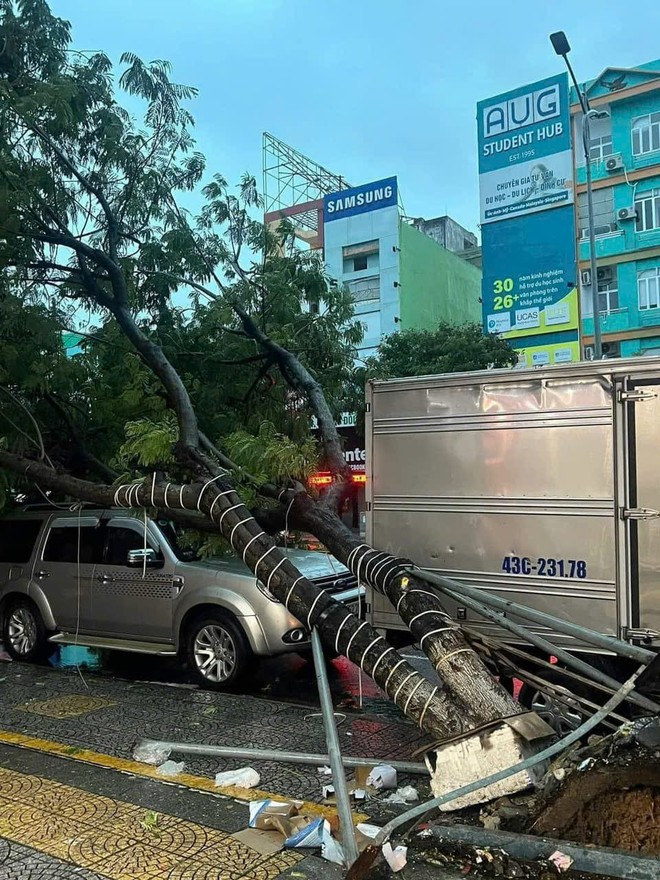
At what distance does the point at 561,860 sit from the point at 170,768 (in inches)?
113

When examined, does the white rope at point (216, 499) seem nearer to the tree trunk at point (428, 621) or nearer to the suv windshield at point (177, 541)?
the tree trunk at point (428, 621)

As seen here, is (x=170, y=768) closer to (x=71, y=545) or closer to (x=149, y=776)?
(x=149, y=776)

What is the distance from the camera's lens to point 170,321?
1118 centimetres

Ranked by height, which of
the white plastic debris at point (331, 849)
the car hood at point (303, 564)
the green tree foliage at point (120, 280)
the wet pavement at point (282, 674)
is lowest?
the wet pavement at point (282, 674)

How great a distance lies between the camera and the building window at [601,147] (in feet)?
104

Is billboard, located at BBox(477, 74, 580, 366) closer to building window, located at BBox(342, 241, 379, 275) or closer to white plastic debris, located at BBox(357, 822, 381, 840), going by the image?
building window, located at BBox(342, 241, 379, 275)

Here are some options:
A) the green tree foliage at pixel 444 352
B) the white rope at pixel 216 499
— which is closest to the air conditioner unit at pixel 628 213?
the green tree foliage at pixel 444 352

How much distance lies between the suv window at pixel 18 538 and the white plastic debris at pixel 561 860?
8.12 meters

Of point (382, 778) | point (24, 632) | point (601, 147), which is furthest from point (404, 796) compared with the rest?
point (601, 147)

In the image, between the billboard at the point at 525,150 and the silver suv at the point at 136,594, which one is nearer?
the silver suv at the point at 136,594

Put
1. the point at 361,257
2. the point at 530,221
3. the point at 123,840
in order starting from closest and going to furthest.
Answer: the point at 123,840 < the point at 530,221 < the point at 361,257

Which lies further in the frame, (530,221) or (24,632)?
(530,221)

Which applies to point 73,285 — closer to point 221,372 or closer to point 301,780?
point 221,372

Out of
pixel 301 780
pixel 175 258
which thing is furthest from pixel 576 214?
pixel 301 780
